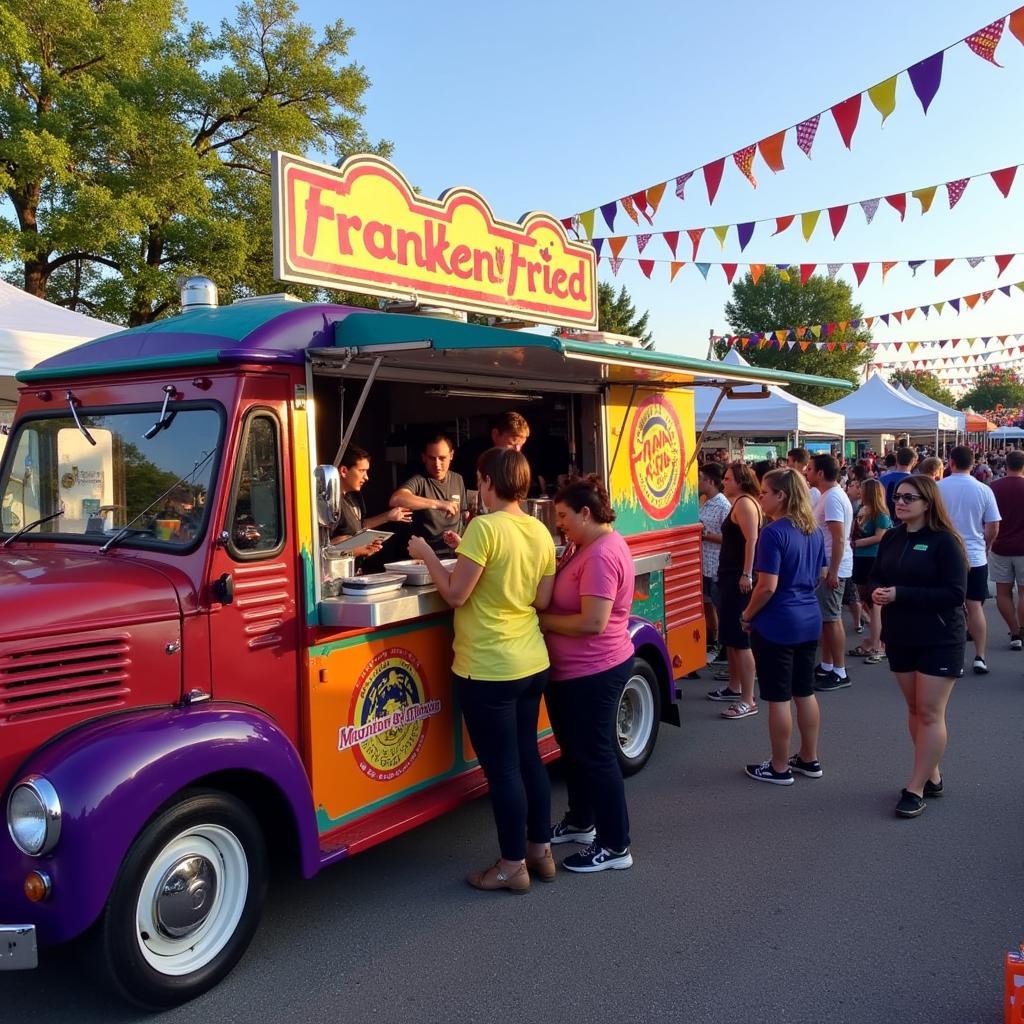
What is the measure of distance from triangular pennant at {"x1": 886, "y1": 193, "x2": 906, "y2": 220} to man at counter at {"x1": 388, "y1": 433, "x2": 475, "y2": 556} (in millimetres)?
6811

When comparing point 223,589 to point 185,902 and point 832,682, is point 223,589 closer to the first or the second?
point 185,902

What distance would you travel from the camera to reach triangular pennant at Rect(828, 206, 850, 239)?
32.2ft

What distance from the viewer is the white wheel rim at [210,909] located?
290 cm

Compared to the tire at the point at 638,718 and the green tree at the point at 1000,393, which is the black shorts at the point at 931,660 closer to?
the tire at the point at 638,718

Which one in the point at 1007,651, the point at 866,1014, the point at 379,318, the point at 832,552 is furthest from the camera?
the point at 1007,651

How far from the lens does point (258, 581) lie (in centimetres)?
332

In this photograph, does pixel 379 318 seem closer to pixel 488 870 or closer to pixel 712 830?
pixel 488 870

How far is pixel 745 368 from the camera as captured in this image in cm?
553

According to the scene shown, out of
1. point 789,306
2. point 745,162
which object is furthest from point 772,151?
point 789,306

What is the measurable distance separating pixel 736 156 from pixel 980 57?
2475 mm

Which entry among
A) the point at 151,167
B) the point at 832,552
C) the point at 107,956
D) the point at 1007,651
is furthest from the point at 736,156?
the point at 151,167

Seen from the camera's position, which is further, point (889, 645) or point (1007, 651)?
point (1007, 651)

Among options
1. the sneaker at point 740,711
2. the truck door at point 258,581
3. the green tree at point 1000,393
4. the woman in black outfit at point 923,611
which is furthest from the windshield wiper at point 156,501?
the green tree at point 1000,393

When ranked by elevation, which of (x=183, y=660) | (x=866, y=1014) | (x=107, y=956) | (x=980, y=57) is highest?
(x=980, y=57)
